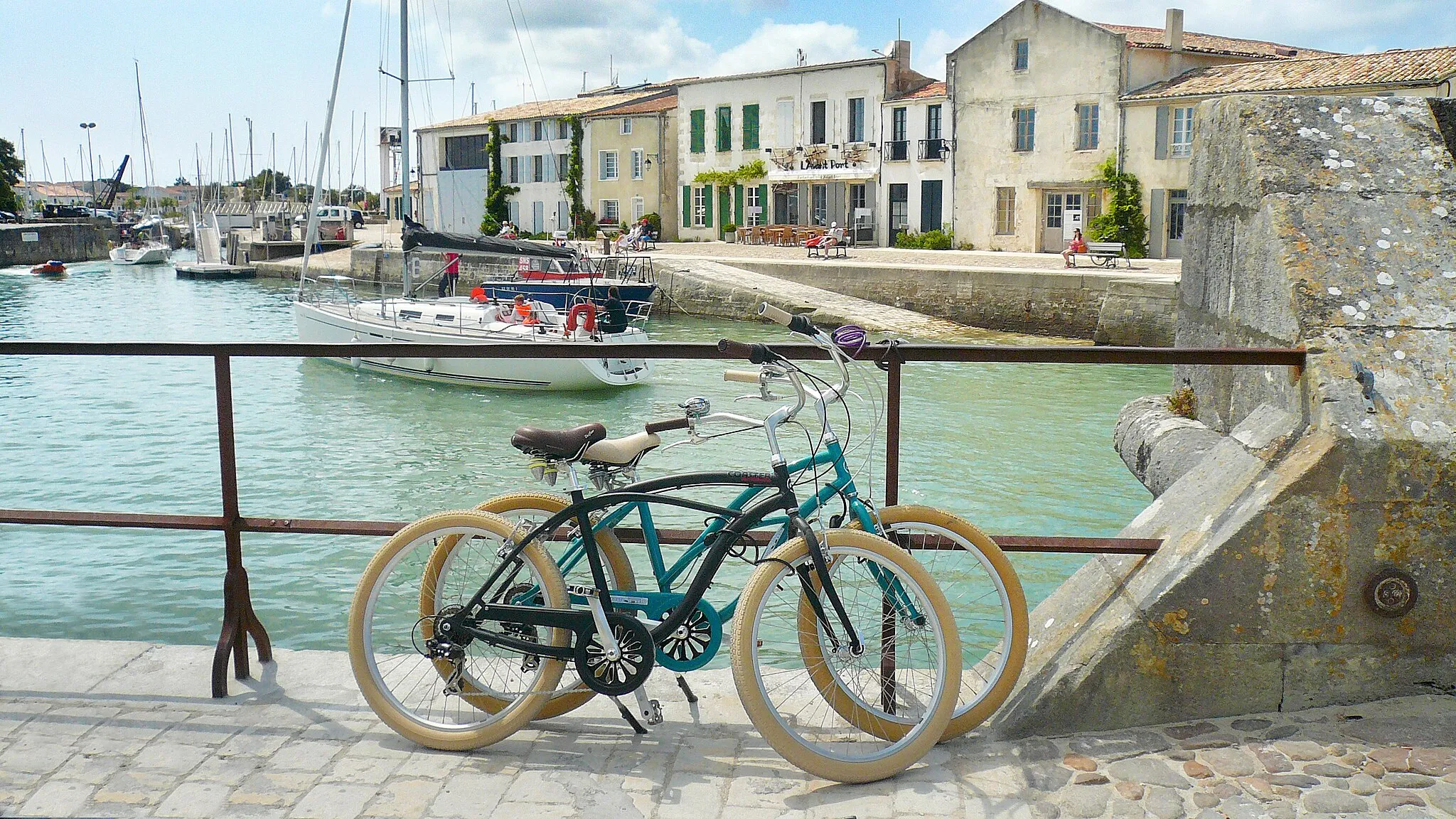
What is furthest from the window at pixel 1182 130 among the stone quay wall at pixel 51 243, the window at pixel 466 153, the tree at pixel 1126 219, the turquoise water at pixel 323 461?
the stone quay wall at pixel 51 243

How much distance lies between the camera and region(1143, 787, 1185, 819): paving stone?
9.50 feet

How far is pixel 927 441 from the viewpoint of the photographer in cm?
1577

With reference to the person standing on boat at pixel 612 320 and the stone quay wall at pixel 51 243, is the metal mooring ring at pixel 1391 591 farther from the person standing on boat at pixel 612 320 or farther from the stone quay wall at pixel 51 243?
the stone quay wall at pixel 51 243

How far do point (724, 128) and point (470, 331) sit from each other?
28.6m

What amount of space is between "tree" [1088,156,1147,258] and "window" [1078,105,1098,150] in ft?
5.58

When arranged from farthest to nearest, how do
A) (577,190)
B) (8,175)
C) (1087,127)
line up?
(8,175), (577,190), (1087,127)

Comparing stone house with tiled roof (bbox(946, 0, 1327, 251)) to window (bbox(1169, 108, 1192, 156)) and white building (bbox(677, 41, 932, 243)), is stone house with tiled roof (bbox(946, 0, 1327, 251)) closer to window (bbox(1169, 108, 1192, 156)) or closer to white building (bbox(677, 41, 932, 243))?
window (bbox(1169, 108, 1192, 156))

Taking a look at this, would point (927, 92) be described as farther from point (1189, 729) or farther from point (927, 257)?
point (1189, 729)

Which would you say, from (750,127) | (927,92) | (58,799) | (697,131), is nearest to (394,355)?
(58,799)

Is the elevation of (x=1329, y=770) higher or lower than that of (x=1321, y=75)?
lower

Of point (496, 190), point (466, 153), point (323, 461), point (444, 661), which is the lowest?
point (323, 461)

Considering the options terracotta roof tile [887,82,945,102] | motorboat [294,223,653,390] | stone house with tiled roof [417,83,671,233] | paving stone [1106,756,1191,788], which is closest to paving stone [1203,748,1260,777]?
paving stone [1106,756,1191,788]

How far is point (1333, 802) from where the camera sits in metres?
2.90

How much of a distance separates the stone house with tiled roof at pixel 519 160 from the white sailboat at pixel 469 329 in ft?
90.9
